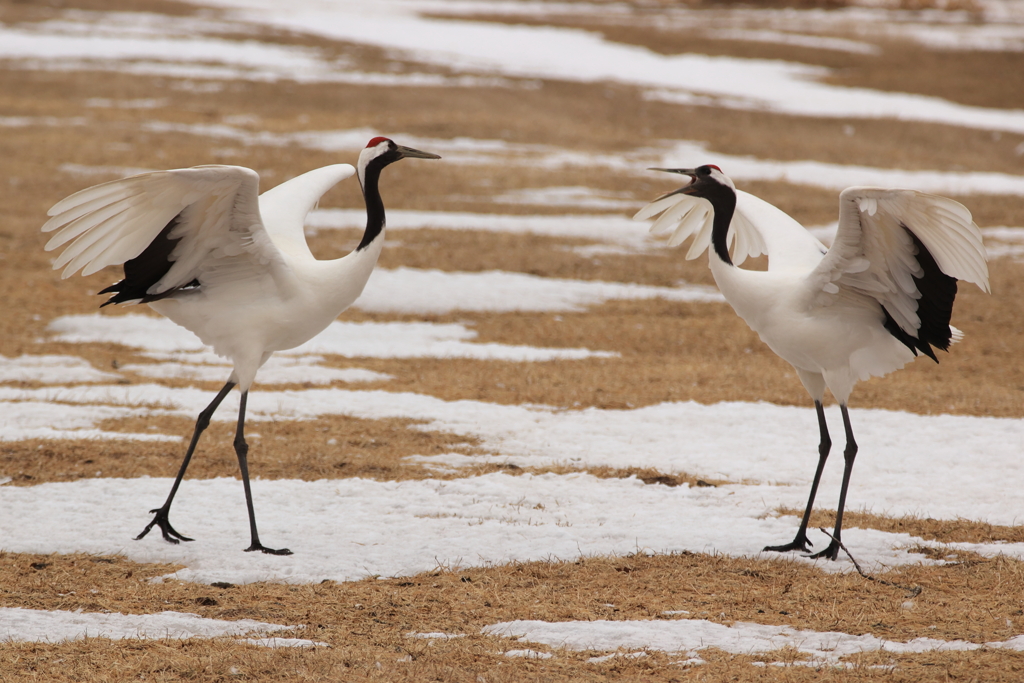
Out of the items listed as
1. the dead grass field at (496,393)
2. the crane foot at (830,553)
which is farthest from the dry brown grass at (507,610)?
the crane foot at (830,553)

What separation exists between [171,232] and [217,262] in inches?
12.5

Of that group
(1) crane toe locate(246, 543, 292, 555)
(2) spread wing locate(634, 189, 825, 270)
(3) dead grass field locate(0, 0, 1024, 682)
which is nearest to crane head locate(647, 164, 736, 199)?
(2) spread wing locate(634, 189, 825, 270)

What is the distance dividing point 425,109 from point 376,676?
21467 mm

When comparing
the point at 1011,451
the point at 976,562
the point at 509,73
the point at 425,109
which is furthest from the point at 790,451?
the point at 509,73

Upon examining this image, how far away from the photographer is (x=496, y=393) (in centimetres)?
922

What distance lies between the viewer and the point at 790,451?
7848mm

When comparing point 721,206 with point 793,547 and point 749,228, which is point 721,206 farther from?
point 793,547

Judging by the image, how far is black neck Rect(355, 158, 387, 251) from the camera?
19.9ft

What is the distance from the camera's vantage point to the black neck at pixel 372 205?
606 cm

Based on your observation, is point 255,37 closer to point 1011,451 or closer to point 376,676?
point 1011,451

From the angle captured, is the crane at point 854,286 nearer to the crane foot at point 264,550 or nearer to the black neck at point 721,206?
the black neck at point 721,206

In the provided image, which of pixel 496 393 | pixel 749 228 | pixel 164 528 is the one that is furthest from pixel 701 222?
pixel 164 528

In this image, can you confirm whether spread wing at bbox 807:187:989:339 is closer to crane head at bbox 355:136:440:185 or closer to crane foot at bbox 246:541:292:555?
crane head at bbox 355:136:440:185

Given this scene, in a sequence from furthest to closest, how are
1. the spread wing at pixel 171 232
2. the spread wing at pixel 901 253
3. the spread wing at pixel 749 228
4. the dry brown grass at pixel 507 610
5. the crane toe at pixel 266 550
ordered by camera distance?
the spread wing at pixel 749 228
the crane toe at pixel 266 550
the spread wing at pixel 171 232
the spread wing at pixel 901 253
the dry brown grass at pixel 507 610
